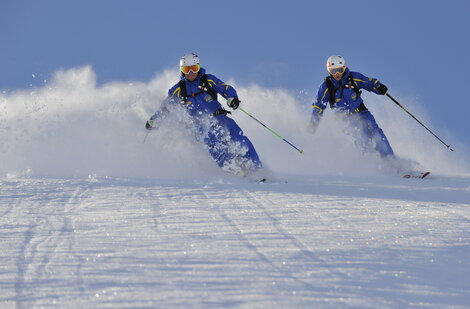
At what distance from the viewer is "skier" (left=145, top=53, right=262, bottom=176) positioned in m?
8.78

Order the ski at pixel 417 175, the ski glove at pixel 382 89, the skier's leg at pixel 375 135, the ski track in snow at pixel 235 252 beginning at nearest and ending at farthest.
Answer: the ski track in snow at pixel 235 252 → the ski at pixel 417 175 → the ski glove at pixel 382 89 → the skier's leg at pixel 375 135

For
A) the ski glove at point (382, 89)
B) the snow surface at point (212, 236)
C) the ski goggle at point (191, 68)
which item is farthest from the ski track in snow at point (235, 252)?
the ski glove at point (382, 89)

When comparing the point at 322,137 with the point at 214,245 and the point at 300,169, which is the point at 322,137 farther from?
the point at 214,245

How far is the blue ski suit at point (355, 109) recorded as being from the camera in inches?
389

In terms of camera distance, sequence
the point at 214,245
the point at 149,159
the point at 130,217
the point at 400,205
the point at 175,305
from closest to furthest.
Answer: the point at 175,305 → the point at 214,245 → the point at 130,217 → the point at 400,205 → the point at 149,159

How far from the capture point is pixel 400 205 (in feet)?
18.4

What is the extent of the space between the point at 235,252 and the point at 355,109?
6663 mm

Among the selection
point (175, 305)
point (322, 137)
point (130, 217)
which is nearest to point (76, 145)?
point (322, 137)

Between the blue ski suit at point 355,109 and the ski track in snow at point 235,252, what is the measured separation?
3.89 metres

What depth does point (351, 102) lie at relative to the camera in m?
9.96

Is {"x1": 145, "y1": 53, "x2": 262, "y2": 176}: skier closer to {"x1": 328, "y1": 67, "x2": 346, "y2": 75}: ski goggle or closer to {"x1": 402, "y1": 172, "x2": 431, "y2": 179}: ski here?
{"x1": 328, "y1": 67, "x2": 346, "y2": 75}: ski goggle

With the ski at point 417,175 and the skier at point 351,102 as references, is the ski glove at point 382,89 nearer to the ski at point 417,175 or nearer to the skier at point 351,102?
the skier at point 351,102

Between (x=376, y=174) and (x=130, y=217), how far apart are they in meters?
5.51

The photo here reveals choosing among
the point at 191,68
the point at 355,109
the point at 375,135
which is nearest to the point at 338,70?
the point at 355,109
